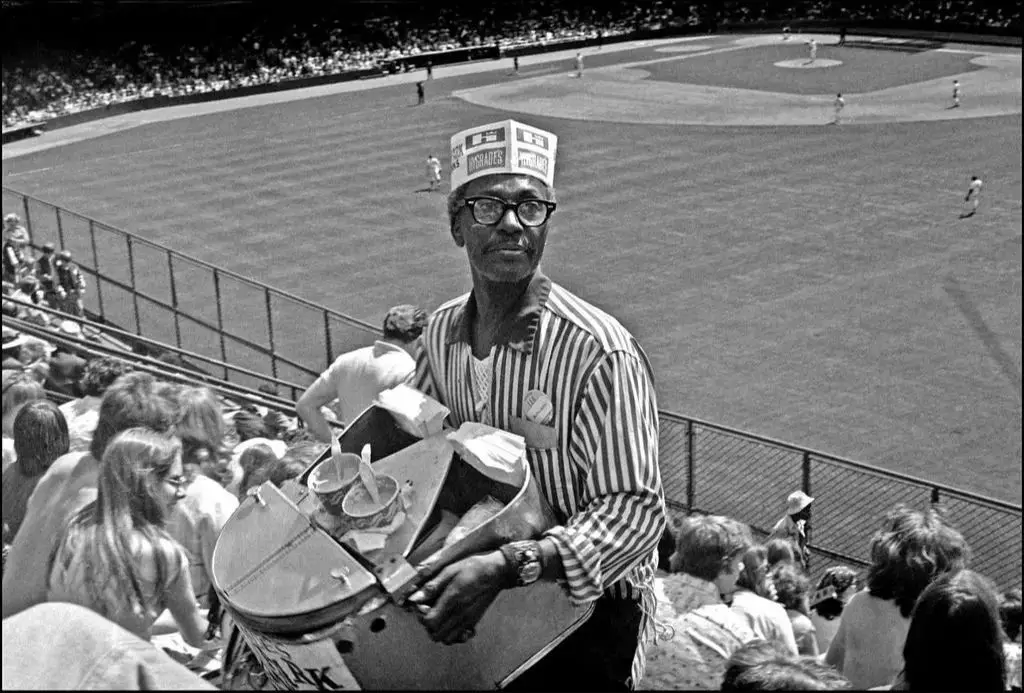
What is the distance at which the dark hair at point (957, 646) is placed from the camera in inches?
124

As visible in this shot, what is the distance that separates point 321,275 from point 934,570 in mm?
18033

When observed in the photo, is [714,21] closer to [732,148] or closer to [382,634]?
[732,148]

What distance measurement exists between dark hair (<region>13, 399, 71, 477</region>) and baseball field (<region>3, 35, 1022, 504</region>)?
35.3 ft

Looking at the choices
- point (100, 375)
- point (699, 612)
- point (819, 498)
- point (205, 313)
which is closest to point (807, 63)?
point (205, 313)

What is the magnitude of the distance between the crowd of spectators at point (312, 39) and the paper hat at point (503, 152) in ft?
135

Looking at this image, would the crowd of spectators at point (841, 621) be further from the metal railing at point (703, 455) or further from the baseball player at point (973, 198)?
the baseball player at point (973, 198)

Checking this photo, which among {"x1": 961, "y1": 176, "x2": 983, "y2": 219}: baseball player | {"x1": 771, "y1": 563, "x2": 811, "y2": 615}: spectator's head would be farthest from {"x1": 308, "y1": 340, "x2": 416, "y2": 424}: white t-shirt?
{"x1": 961, "y1": 176, "x2": 983, "y2": 219}: baseball player

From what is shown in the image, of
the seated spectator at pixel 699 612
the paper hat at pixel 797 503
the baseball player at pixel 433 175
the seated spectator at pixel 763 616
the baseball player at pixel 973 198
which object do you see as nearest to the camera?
the seated spectator at pixel 699 612

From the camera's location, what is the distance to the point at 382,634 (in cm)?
229

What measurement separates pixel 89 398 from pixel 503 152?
20.5 feet

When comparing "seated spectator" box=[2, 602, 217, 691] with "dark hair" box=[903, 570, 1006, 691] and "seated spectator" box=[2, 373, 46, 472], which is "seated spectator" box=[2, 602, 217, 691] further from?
"seated spectator" box=[2, 373, 46, 472]

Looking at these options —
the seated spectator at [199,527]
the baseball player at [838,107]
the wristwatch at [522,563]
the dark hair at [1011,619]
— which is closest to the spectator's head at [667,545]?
the dark hair at [1011,619]

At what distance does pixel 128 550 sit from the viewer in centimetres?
400

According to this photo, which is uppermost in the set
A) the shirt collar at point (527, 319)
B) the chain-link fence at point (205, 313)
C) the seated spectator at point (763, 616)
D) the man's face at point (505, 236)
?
the man's face at point (505, 236)
